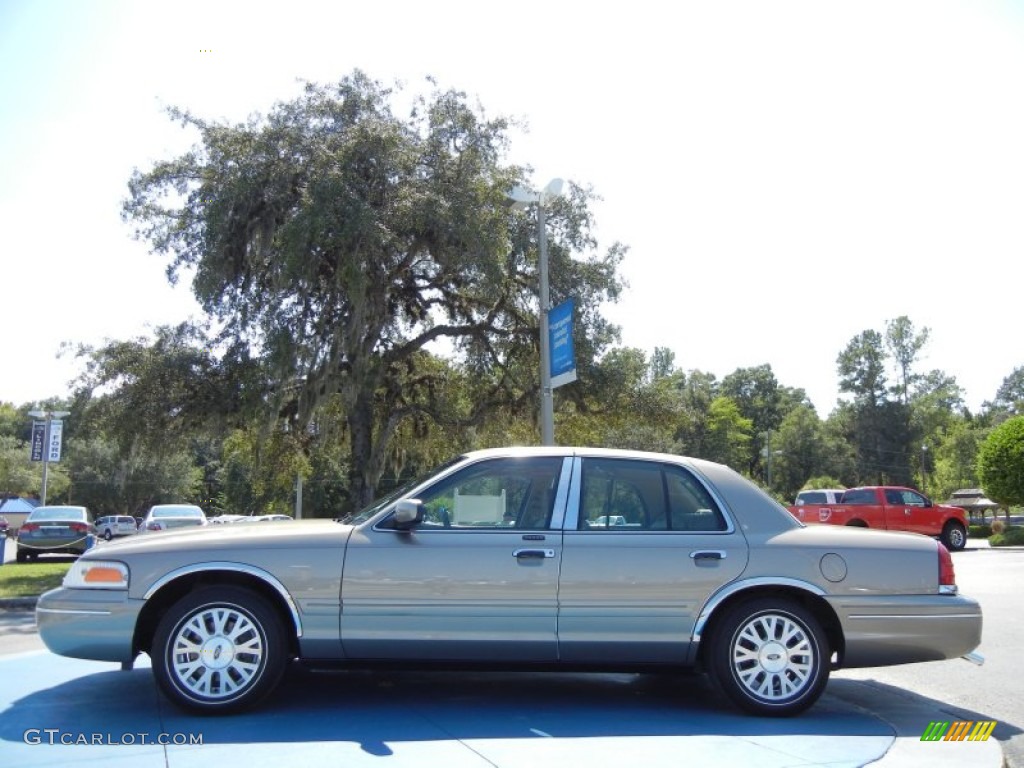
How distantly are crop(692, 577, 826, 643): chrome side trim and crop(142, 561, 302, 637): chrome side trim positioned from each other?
2.42 meters

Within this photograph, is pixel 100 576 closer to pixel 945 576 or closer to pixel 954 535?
pixel 945 576

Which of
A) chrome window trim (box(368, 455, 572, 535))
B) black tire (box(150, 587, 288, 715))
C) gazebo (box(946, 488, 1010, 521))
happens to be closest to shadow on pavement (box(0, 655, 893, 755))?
black tire (box(150, 587, 288, 715))

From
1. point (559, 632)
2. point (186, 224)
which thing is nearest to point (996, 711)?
point (559, 632)

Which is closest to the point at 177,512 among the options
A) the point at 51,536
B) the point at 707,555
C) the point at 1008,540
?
the point at 51,536

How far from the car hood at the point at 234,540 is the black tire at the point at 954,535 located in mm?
25442

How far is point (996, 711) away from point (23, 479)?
248 ft

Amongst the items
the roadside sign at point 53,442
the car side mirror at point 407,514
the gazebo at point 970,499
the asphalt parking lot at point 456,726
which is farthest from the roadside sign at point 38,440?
the gazebo at point 970,499

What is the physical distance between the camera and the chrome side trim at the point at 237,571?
5.40 m

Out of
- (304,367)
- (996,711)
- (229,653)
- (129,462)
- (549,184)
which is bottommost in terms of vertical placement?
(996,711)

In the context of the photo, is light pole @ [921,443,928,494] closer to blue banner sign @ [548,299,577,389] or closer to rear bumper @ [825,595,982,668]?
blue banner sign @ [548,299,577,389]

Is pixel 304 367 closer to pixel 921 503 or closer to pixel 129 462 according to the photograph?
pixel 129 462

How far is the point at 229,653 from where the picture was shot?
5.34 metres

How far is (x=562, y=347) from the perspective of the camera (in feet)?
39.7

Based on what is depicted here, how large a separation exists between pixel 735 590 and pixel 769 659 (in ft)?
1.58
